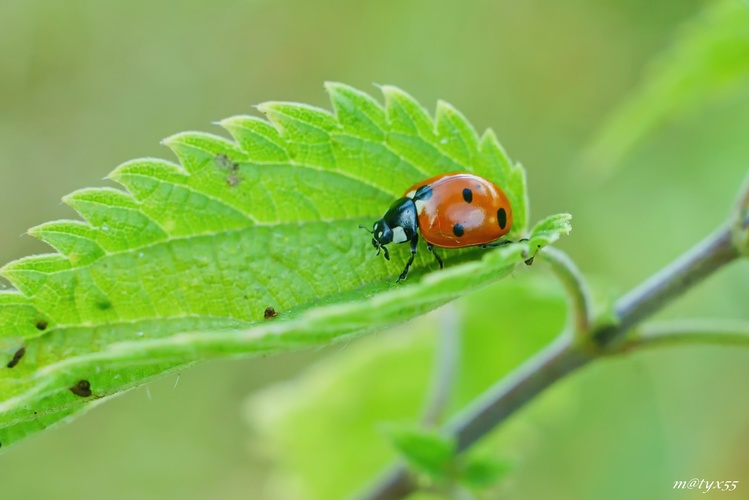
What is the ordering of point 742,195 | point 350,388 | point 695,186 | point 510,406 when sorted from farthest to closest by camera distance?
point 695,186 < point 350,388 < point 510,406 < point 742,195

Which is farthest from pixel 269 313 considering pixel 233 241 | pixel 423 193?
pixel 423 193

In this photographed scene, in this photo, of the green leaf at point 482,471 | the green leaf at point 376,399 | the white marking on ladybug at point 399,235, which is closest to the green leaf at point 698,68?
the green leaf at point 376,399

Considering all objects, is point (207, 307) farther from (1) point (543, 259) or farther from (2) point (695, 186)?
(2) point (695, 186)

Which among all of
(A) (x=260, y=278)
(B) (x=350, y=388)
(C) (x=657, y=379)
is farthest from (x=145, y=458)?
(A) (x=260, y=278)

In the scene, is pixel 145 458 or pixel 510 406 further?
pixel 145 458

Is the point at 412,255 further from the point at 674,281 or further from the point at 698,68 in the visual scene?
the point at 698,68

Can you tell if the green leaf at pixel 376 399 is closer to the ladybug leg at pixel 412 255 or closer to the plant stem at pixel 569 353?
the plant stem at pixel 569 353

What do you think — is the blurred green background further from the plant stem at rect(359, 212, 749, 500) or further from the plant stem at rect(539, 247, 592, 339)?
the plant stem at rect(539, 247, 592, 339)

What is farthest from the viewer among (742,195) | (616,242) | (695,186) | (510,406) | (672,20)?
(672,20)
